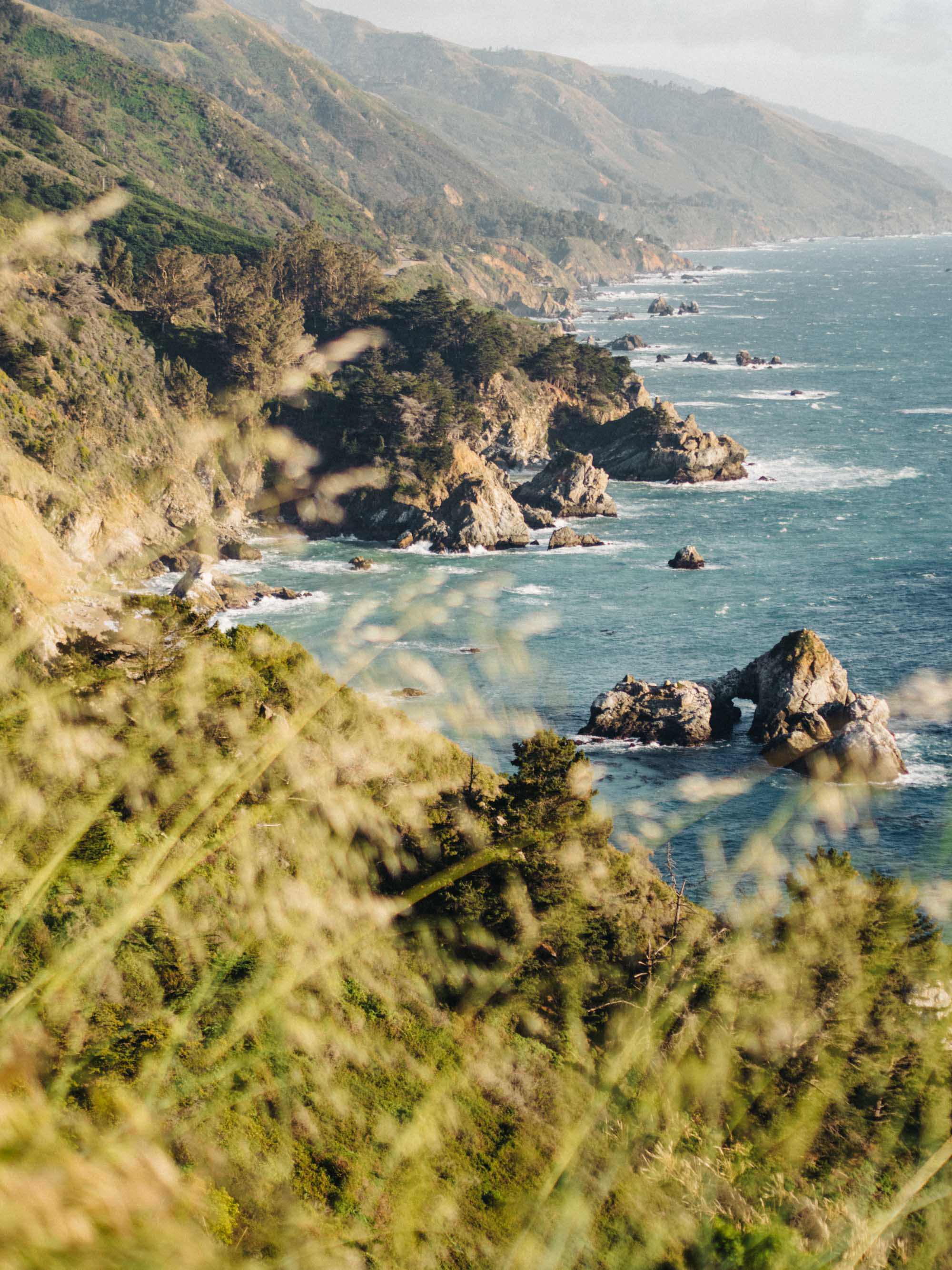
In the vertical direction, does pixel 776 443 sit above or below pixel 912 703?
above

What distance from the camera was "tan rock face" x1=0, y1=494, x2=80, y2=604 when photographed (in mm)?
61719

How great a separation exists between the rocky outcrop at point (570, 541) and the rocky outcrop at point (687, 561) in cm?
912

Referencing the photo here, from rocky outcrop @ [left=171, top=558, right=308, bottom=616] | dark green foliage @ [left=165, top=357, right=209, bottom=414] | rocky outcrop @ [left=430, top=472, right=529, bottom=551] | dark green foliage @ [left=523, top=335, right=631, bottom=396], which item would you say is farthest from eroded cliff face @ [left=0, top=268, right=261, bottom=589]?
dark green foliage @ [left=523, top=335, right=631, bottom=396]

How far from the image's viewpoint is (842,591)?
7962cm

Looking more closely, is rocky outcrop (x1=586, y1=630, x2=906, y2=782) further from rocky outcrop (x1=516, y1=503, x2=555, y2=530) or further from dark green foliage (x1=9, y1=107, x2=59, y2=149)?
dark green foliage (x1=9, y1=107, x2=59, y2=149)

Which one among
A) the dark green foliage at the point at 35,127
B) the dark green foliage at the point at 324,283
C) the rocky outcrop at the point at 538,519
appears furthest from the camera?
the dark green foliage at the point at 35,127

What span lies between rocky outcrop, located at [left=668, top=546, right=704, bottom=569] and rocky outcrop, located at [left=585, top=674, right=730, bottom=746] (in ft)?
→ 95.2

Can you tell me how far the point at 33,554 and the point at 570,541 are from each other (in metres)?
46.1

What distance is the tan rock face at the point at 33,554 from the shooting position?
202 ft

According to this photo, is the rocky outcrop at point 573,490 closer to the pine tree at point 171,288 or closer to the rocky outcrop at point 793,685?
the pine tree at point 171,288

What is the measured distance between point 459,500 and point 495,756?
45.7m

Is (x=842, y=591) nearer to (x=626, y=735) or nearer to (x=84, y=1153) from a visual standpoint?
(x=626, y=735)

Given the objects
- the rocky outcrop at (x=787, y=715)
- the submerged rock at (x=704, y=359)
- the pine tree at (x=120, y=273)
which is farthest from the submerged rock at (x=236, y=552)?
the submerged rock at (x=704, y=359)

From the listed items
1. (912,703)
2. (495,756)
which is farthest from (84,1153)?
(912,703)
